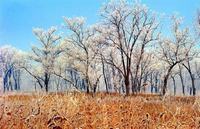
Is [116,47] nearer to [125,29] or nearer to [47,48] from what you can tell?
[125,29]

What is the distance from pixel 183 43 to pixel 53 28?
113 feet

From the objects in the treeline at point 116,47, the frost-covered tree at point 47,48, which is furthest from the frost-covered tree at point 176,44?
the frost-covered tree at point 47,48

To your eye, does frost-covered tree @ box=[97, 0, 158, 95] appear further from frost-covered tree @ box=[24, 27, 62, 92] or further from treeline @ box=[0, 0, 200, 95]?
frost-covered tree @ box=[24, 27, 62, 92]

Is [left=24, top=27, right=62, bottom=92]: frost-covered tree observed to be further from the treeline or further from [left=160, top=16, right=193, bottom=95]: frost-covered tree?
[left=160, top=16, right=193, bottom=95]: frost-covered tree

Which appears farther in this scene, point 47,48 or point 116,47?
point 47,48

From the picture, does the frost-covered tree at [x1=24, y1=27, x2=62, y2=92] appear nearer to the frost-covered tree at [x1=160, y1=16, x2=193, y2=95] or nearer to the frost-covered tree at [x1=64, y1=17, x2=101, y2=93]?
the frost-covered tree at [x1=64, y1=17, x2=101, y2=93]

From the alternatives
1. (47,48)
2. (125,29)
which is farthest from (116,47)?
(47,48)

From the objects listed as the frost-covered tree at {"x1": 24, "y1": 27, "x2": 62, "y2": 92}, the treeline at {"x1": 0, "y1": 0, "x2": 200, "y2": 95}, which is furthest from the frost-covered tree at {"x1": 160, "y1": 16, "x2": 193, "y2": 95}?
the frost-covered tree at {"x1": 24, "y1": 27, "x2": 62, "y2": 92}

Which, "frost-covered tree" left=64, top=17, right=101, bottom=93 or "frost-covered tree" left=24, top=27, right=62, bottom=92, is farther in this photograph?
"frost-covered tree" left=24, top=27, right=62, bottom=92

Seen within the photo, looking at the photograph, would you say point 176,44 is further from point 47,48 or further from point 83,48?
point 47,48

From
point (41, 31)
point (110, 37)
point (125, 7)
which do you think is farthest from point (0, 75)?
point (41, 31)

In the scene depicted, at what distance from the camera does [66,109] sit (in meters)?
6.07

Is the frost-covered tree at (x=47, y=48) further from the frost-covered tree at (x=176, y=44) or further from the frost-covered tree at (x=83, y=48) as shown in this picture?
the frost-covered tree at (x=176, y=44)

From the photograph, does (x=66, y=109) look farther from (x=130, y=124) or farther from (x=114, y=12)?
(x=114, y=12)
